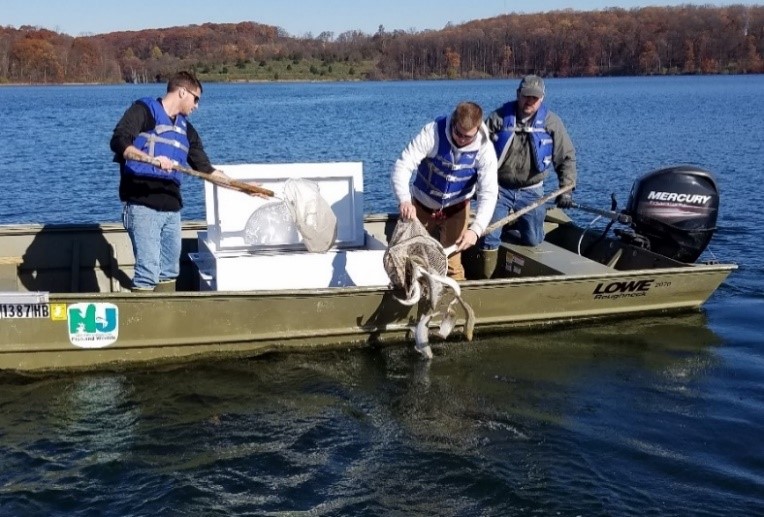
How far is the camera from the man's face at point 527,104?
8320 mm

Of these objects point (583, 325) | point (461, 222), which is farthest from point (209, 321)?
point (583, 325)

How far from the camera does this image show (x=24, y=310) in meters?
7.01

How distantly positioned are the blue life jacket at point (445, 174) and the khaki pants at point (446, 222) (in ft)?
0.58

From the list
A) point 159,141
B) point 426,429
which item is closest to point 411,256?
point 426,429

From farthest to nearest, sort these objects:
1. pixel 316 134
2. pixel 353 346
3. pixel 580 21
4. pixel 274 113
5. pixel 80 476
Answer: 1. pixel 580 21
2. pixel 274 113
3. pixel 316 134
4. pixel 353 346
5. pixel 80 476

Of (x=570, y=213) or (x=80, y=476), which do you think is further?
(x=570, y=213)

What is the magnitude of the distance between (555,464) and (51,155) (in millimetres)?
22153

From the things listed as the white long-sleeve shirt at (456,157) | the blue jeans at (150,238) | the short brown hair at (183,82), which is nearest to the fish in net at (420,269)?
the white long-sleeve shirt at (456,157)

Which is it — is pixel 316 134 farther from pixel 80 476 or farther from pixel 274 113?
pixel 80 476

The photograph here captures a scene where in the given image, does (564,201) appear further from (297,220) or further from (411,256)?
(297,220)

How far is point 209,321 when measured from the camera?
24.8 ft

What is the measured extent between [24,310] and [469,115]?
389cm

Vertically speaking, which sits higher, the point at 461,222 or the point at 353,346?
the point at 461,222

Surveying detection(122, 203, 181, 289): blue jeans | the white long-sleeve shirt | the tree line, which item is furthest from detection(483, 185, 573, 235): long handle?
the tree line
